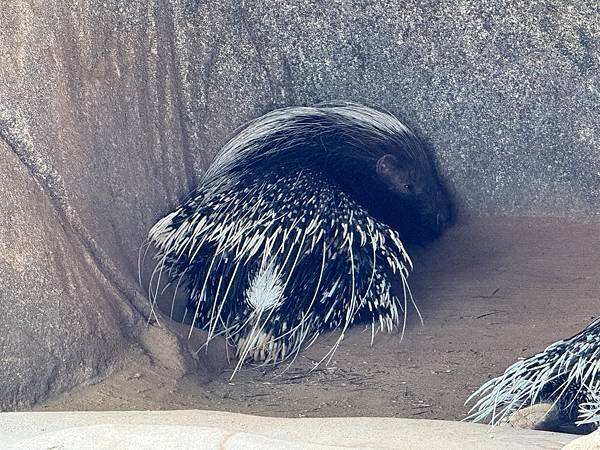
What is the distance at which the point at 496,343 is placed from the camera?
3.26 m

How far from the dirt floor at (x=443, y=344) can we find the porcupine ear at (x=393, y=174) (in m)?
0.32

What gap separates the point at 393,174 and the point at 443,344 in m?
0.97

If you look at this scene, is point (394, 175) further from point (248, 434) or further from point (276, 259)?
point (248, 434)

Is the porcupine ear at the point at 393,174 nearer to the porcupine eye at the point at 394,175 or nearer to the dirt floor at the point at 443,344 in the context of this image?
the porcupine eye at the point at 394,175

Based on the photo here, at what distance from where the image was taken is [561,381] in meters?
2.41

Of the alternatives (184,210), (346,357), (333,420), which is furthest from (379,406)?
(184,210)

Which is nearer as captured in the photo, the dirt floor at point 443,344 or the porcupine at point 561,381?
the porcupine at point 561,381

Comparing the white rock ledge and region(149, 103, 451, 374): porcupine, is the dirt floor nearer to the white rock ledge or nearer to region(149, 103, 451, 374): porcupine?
region(149, 103, 451, 374): porcupine

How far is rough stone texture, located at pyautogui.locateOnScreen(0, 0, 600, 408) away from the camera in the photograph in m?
2.83

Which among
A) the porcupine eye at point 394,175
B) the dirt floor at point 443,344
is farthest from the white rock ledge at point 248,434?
the porcupine eye at point 394,175

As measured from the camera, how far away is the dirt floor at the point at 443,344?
2.84m

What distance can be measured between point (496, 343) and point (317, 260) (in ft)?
2.30

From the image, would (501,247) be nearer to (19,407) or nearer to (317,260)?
(317,260)

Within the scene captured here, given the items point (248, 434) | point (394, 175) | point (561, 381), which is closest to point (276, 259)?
point (394, 175)
